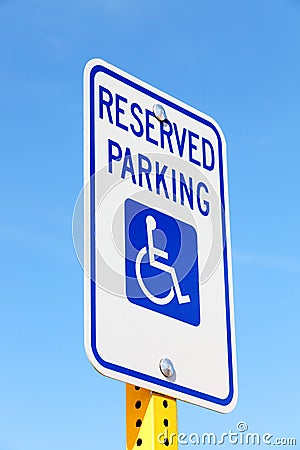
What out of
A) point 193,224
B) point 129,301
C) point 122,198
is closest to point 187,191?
point 193,224

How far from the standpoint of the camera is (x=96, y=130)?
1.40 meters

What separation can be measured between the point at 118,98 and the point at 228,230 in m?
0.30

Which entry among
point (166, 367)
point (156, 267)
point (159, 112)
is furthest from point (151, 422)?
point (159, 112)

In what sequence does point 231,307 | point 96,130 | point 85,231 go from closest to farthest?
point 85,231
point 96,130
point 231,307

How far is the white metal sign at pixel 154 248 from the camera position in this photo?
129 cm

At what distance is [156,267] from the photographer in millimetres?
1372

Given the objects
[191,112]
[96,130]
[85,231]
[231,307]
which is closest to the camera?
[85,231]

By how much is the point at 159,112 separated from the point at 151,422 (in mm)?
543

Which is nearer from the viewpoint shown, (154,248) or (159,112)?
(154,248)

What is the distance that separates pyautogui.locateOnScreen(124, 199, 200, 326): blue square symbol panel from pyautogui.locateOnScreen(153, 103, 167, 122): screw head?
0.20m

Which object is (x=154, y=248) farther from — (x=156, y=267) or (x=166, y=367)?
(x=166, y=367)

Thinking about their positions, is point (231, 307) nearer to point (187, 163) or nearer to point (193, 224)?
point (193, 224)

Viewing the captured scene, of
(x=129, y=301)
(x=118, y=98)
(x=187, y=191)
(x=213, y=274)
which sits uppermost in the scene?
(x=118, y=98)

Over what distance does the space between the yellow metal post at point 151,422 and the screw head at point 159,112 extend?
0.47 m
